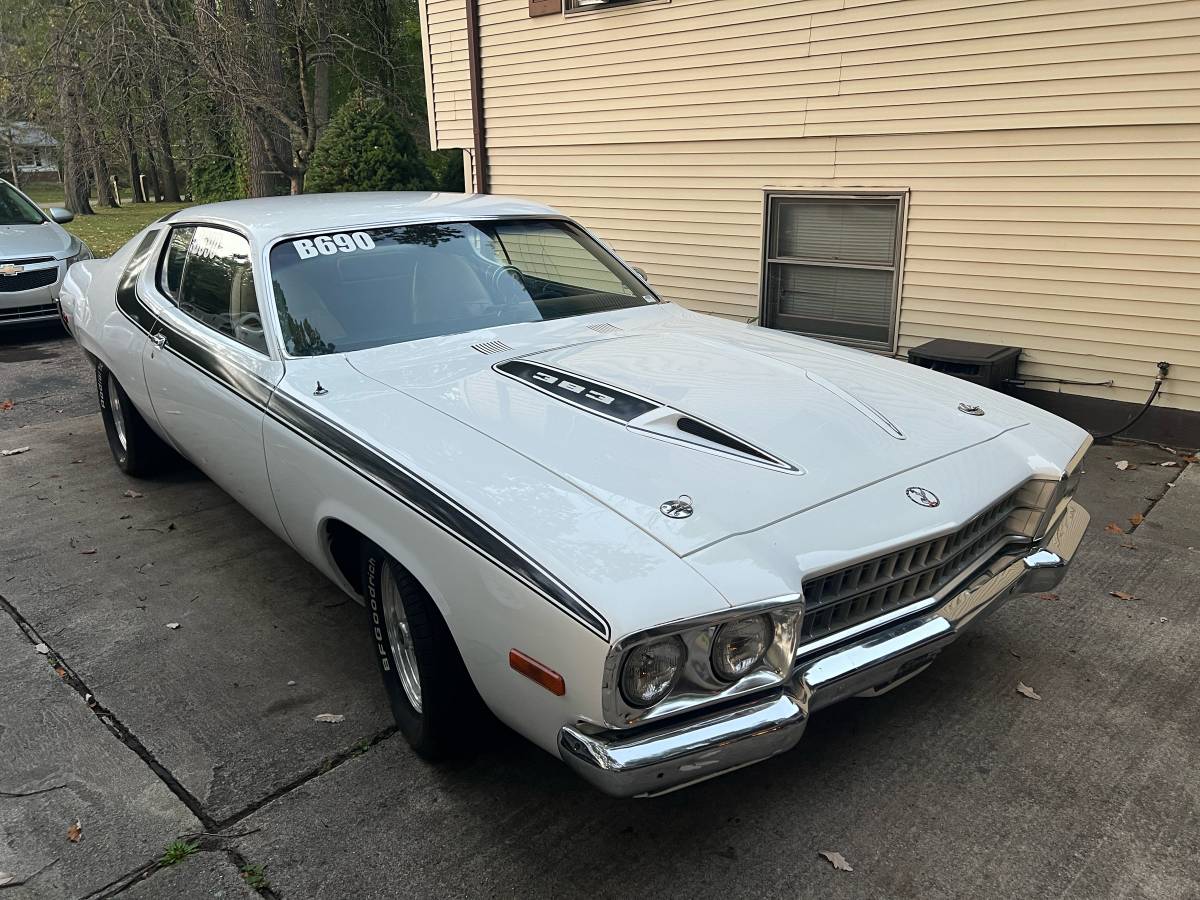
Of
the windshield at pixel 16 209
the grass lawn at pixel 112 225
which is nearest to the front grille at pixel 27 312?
the windshield at pixel 16 209

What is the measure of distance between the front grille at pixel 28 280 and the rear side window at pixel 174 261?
5.61 m

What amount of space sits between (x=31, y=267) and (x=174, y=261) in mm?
5817

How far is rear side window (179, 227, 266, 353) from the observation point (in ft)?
11.8

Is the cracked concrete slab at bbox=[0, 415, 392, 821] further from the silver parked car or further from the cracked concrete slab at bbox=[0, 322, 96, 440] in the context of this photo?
the silver parked car

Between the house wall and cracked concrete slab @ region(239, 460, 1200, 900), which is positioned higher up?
the house wall

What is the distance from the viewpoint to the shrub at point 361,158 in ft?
41.4

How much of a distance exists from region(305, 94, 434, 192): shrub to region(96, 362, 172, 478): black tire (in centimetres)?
775

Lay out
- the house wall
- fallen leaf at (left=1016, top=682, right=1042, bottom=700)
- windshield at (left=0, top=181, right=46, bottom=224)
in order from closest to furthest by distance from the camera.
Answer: fallen leaf at (left=1016, top=682, right=1042, bottom=700) → the house wall → windshield at (left=0, top=181, right=46, bottom=224)

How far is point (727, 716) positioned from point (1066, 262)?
4.92 meters

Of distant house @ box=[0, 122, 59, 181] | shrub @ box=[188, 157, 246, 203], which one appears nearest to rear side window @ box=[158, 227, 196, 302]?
distant house @ box=[0, 122, 59, 181]

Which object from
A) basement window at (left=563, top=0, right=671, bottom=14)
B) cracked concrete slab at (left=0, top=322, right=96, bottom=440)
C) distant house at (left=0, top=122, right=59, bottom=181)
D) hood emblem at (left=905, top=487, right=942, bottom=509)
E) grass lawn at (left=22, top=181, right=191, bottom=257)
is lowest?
cracked concrete slab at (left=0, top=322, right=96, bottom=440)

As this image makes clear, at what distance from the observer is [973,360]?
5898 millimetres

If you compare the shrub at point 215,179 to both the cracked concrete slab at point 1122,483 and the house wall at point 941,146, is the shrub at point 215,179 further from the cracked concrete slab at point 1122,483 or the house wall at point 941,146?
the cracked concrete slab at point 1122,483

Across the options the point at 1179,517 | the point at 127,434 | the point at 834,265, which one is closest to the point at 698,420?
the point at 1179,517
